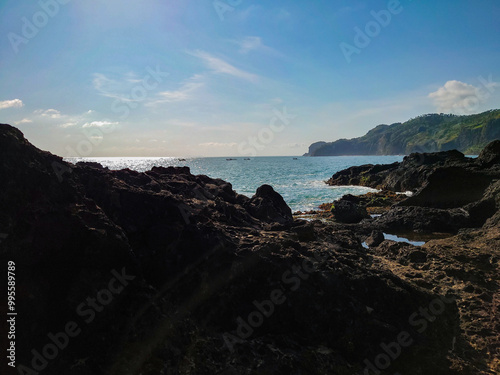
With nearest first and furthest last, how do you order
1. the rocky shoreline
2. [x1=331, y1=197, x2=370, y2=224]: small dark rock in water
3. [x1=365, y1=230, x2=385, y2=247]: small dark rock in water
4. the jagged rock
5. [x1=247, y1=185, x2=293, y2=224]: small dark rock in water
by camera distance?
the rocky shoreline, [x1=247, y1=185, x2=293, y2=224]: small dark rock in water, [x1=365, y1=230, x2=385, y2=247]: small dark rock in water, the jagged rock, [x1=331, y1=197, x2=370, y2=224]: small dark rock in water

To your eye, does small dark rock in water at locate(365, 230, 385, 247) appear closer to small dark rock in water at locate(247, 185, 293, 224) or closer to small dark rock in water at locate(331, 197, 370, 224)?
small dark rock in water at locate(247, 185, 293, 224)

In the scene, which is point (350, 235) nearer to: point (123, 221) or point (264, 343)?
point (264, 343)

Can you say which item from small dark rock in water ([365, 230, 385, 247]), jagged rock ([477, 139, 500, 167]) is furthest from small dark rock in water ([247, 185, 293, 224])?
jagged rock ([477, 139, 500, 167])

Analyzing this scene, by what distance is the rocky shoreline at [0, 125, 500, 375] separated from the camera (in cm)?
419

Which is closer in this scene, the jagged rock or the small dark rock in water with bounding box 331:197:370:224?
the jagged rock

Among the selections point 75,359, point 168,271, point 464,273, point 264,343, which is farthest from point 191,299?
point 464,273

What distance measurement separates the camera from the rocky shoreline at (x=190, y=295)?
165 inches

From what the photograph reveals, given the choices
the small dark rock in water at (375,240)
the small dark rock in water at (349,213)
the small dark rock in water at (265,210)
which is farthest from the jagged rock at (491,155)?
the small dark rock in water at (265,210)

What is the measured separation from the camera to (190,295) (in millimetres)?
5289

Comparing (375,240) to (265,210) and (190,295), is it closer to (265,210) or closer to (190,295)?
(265,210)

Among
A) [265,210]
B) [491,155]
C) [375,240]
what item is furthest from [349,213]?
[265,210]

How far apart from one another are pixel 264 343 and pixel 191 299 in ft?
4.82

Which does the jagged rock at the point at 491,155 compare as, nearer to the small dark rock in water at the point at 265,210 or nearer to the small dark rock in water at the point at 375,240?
the small dark rock in water at the point at 375,240

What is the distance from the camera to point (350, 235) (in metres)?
9.77
